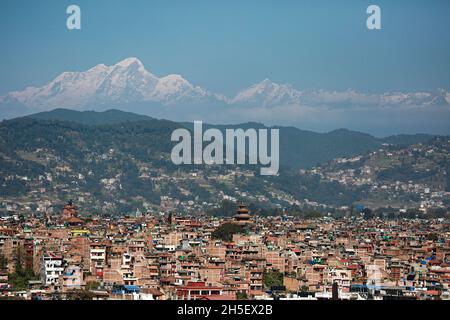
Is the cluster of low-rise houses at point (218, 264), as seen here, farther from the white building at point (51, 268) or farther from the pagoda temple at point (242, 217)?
the pagoda temple at point (242, 217)

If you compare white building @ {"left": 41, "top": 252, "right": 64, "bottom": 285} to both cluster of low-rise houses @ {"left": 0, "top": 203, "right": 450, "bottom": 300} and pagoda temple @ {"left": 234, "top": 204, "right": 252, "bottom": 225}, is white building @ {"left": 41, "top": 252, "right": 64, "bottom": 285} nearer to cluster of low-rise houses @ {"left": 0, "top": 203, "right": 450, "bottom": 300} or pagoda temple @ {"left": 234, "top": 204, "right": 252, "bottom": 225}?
cluster of low-rise houses @ {"left": 0, "top": 203, "right": 450, "bottom": 300}

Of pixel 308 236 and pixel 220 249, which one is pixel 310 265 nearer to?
pixel 220 249

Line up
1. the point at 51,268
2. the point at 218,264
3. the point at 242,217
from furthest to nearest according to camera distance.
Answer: the point at 242,217, the point at 218,264, the point at 51,268

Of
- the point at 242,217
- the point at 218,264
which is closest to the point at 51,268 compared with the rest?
the point at 218,264

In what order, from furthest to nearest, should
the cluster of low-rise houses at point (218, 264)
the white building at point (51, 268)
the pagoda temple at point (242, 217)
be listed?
the pagoda temple at point (242, 217)
the white building at point (51, 268)
the cluster of low-rise houses at point (218, 264)

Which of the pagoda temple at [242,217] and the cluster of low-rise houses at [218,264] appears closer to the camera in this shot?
the cluster of low-rise houses at [218,264]

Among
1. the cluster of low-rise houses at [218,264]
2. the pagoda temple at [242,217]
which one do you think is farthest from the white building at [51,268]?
the pagoda temple at [242,217]

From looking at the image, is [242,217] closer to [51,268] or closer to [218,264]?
[218,264]

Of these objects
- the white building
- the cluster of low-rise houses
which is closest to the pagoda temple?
the cluster of low-rise houses
